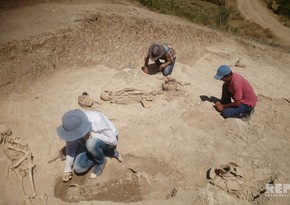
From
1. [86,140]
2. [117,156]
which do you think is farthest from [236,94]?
[86,140]

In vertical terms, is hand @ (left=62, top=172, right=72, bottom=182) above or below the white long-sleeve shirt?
below

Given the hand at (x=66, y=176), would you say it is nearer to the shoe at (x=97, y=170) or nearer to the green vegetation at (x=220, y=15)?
the shoe at (x=97, y=170)

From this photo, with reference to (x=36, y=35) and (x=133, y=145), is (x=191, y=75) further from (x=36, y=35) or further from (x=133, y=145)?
(x=36, y=35)

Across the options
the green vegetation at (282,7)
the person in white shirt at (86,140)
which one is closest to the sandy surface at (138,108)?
the person in white shirt at (86,140)

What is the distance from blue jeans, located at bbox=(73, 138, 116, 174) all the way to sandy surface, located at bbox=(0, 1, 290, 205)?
0.18 m

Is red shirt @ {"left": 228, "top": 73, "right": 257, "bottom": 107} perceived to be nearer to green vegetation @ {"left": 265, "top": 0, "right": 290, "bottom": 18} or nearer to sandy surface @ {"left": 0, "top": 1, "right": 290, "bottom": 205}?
sandy surface @ {"left": 0, "top": 1, "right": 290, "bottom": 205}

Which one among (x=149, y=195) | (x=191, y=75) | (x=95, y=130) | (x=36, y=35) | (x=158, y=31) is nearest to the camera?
(x=95, y=130)

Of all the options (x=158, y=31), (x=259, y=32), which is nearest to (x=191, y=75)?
(x=158, y=31)

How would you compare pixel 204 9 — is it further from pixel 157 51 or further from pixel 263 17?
pixel 157 51

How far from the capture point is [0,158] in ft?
13.9

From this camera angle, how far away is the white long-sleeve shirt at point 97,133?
3.77 m

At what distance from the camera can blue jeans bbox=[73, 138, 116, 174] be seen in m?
Answer: 3.85

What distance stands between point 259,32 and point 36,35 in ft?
40.7

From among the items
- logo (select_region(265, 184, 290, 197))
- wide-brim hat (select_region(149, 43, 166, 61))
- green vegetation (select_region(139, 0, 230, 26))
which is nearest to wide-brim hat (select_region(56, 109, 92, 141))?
logo (select_region(265, 184, 290, 197))
